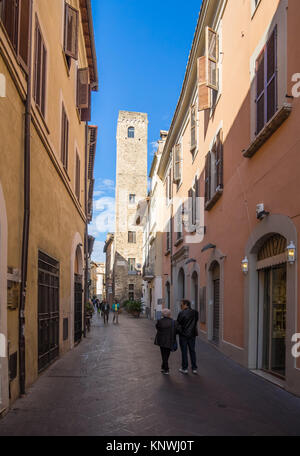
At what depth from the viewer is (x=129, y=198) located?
52438 mm

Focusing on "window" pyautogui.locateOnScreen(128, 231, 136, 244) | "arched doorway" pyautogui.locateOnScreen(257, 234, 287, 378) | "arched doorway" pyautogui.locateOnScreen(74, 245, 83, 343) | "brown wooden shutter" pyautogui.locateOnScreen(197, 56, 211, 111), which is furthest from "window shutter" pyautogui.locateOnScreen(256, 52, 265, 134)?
"window" pyautogui.locateOnScreen(128, 231, 136, 244)

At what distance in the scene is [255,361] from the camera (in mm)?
9195

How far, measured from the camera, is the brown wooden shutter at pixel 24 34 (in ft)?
22.3

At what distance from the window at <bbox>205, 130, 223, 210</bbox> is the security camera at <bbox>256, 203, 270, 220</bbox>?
364cm

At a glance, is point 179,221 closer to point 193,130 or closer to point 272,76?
point 193,130

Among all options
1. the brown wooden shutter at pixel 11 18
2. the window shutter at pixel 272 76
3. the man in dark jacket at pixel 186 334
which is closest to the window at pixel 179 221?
the man in dark jacket at pixel 186 334

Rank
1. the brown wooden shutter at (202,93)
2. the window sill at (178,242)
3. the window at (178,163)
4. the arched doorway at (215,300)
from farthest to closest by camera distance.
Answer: the window at (178,163)
the window sill at (178,242)
the brown wooden shutter at (202,93)
the arched doorway at (215,300)

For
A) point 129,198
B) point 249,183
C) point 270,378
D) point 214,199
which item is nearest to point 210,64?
point 214,199

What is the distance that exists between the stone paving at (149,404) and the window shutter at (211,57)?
820 centimetres

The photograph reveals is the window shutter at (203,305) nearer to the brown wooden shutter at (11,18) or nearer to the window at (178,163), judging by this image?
the window at (178,163)

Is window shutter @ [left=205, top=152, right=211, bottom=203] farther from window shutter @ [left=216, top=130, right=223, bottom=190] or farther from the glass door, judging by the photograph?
the glass door

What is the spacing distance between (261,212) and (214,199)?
4671 mm

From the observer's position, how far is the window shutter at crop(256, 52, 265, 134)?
8828 mm
